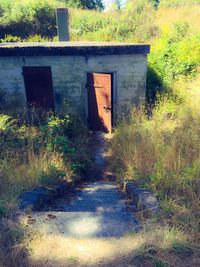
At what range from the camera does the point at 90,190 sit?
6039mm

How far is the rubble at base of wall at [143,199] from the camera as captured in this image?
4034 millimetres

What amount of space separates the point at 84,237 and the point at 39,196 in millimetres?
1512

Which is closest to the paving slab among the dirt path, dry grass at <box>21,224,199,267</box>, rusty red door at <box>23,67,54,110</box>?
the dirt path

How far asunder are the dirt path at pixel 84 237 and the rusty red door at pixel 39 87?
221 inches

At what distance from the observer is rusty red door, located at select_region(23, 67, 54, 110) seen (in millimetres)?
9422

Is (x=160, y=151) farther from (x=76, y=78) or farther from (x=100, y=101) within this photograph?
Answer: (x=76, y=78)

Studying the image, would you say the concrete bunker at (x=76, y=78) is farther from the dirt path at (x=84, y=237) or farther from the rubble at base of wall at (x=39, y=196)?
the dirt path at (x=84, y=237)

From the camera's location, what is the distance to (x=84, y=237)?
346 cm

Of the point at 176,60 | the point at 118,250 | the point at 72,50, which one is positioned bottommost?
the point at 118,250

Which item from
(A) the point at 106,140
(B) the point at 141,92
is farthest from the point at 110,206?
(B) the point at 141,92

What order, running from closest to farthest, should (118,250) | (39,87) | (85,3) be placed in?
(118,250) → (39,87) → (85,3)

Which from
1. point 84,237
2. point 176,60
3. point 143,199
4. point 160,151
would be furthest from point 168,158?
point 176,60

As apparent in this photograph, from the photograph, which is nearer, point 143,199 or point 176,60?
point 143,199

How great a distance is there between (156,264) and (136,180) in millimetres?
2579
